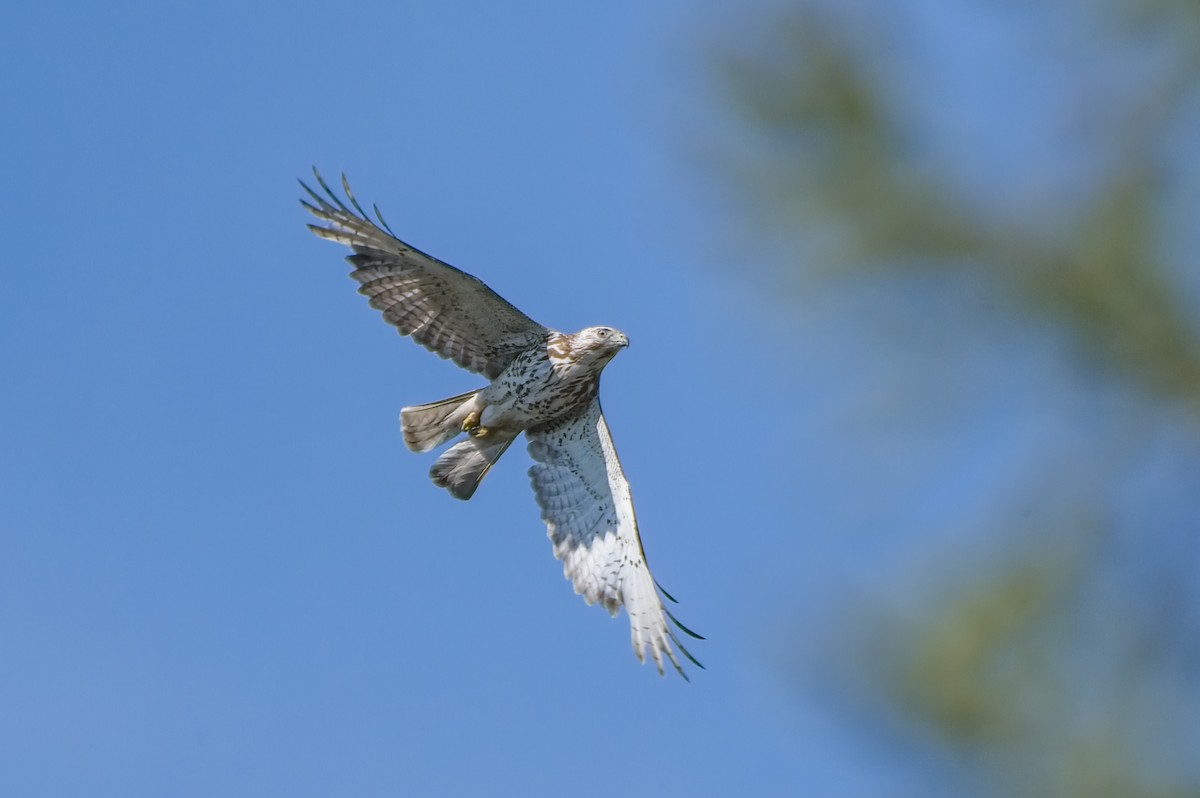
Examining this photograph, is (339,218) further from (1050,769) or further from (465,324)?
(1050,769)

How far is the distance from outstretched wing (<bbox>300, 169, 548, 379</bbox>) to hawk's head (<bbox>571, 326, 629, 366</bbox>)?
296 millimetres

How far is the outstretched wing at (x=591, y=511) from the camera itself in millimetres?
9469

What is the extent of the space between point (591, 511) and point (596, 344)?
1.24 meters

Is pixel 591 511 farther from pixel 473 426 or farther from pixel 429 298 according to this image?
pixel 429 298

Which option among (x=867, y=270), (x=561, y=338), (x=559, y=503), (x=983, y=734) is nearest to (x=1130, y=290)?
(x=867, y=270)

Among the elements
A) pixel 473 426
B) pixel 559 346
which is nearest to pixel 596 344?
pixel 559 346

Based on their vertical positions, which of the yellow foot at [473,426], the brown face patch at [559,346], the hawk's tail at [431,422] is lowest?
the hawk's tail at [431,422]

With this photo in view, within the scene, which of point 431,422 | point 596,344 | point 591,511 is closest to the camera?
point 596,344

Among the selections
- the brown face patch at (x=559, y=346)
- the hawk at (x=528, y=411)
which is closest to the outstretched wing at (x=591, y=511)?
the hawk at (x=528, y=411)

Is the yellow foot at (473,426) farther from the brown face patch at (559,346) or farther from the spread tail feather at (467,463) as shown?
the brown face patch at (559,346)

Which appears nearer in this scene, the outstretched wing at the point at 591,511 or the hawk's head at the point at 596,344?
the hawk's head at the point at 596,344

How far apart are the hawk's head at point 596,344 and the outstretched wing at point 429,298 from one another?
0.97 feet

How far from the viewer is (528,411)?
9.23 metres

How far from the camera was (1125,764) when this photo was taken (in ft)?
6.83
